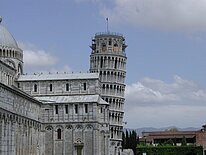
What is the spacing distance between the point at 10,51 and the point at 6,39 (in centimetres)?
221

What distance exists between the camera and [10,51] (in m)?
87.6

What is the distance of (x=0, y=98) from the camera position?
54406 mm

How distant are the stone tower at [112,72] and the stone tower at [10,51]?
21892 millimetres

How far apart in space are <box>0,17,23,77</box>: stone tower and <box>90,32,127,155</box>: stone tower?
21892mm

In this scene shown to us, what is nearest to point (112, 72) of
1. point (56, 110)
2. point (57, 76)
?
point (57, 76)

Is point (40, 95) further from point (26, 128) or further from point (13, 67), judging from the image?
point (26, 128)

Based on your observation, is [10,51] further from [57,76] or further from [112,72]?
[112,72]

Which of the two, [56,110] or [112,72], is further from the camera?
[112,72]

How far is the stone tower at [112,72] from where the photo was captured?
4146 inches

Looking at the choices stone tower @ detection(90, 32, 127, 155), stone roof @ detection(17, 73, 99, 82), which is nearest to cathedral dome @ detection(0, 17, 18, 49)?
stone roof @ detection(17, 73, 99, 82)

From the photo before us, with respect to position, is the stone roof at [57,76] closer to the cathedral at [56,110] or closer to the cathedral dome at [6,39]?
the cathedral at [56,110]

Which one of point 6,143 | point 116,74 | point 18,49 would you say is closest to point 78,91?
point 18,49

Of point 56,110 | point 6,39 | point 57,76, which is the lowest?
point 56,110

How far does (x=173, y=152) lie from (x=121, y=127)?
37.2 feet
